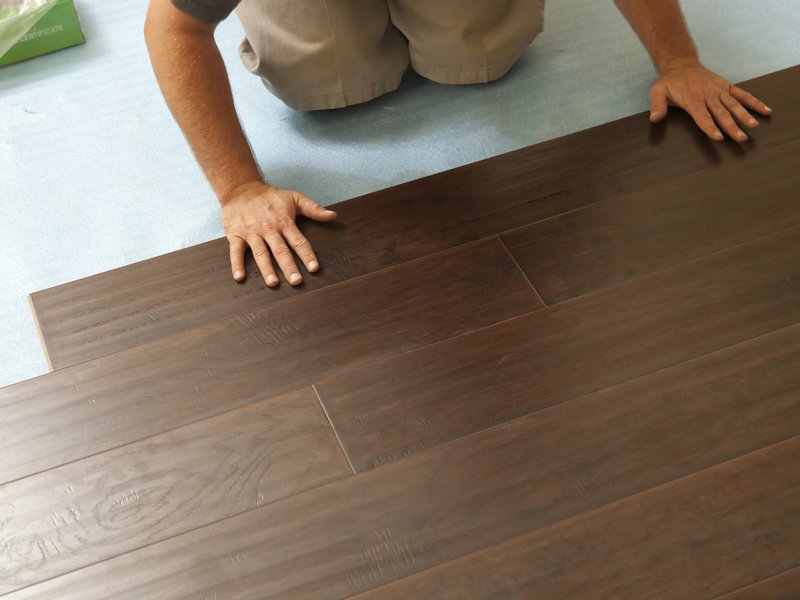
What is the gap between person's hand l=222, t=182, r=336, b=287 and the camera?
5.86ft

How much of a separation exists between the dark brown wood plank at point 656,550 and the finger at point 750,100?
3.23ft

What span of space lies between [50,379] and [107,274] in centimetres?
29

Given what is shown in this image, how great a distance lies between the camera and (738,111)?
2033 mm

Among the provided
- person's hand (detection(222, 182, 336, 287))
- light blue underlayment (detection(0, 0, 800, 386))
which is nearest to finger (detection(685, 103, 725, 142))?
light blue underlayment (detection(0, 0, 800, 386))

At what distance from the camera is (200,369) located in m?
1.62

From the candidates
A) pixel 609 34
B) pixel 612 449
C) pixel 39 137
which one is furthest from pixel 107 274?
pixel 609 34

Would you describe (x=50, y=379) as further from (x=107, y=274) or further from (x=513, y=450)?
(x=513, y=450)

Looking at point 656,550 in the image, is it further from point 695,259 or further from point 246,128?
point 246,128

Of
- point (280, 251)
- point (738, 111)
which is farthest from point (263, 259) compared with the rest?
point (738, 111)

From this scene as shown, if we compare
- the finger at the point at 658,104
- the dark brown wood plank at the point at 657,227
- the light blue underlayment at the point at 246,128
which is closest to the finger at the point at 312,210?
the light blue underlayment at the point at 246,128

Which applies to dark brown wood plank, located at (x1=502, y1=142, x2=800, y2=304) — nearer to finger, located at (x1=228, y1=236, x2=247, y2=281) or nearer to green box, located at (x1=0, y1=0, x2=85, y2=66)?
finger, located at (x1=228, y1=236, x2=247, y2=281)

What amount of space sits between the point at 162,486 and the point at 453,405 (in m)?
0.49

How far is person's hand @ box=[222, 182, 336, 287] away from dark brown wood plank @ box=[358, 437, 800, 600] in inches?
28.1

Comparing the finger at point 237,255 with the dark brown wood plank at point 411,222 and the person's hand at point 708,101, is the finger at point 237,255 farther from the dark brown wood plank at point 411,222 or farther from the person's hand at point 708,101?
the person's hand at point 708,101
